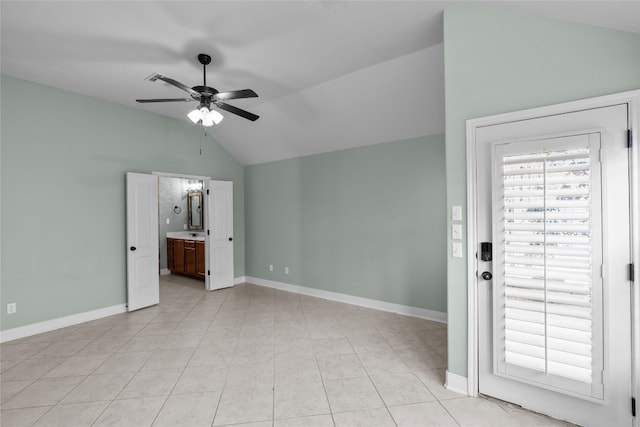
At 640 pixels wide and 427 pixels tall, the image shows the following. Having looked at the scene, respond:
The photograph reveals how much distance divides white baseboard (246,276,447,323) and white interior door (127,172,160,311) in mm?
1959

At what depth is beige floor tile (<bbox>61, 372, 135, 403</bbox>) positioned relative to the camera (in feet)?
7.39

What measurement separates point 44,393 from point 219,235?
3.38 meters

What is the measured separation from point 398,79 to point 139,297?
187 inches

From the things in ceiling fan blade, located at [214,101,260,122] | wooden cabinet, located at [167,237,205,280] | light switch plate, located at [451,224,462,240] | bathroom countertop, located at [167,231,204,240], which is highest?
ceiling fan blade, located at [214,101,260,122]

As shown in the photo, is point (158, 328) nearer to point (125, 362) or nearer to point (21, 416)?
point (125, 362)

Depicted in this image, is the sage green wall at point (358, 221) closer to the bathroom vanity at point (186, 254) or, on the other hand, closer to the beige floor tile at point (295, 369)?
the bathroom vanity at point (186, 254)

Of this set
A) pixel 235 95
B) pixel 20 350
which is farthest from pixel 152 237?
pixel 235 95

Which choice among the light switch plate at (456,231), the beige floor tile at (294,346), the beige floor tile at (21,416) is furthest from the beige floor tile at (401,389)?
the beige floor tile at (21,416)

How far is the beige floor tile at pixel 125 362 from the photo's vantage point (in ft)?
8.78

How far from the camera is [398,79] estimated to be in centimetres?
332

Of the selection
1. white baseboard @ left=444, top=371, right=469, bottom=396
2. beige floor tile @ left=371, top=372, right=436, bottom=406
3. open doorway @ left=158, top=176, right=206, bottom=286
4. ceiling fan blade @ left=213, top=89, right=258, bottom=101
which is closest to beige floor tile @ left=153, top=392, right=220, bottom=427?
beige floor tile @ left=371, top=372, right=436, bottom=406

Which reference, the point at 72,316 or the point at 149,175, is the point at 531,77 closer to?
the point at 149,175

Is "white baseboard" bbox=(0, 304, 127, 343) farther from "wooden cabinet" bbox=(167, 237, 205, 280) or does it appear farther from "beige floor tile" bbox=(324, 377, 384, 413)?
"beige floor tile" bbox=(324, 377, 384, 413)

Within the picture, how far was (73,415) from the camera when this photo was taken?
2.06 meters
